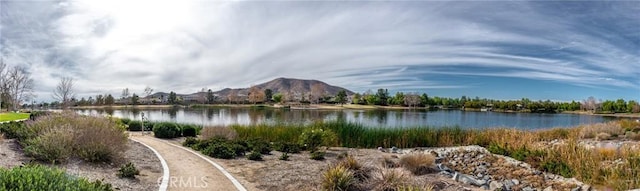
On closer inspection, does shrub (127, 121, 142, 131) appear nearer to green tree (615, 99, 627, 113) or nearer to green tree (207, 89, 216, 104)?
green tree (207, 89, 216, 104)

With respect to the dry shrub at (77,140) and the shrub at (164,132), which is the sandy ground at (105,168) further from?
the shrub at (164,132)

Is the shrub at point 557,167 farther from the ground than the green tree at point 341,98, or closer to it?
closer to it

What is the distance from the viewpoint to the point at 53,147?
25.1 ft

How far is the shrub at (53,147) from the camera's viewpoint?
7.63 m

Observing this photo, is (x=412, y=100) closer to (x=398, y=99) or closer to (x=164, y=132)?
(x=398, y=99)

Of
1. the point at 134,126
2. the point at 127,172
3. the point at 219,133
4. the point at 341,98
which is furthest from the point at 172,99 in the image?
the point at 127,172

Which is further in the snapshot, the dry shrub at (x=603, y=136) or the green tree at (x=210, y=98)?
the green tree at (x=210, y=98)

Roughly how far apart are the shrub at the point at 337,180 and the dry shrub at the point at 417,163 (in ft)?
8.55

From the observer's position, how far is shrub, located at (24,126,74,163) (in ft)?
25.0

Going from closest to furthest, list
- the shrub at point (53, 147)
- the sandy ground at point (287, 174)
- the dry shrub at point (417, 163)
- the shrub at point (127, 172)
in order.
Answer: the shrub at point (127, 172) < the sandy ground at point (287, 174) < the shrub at point (53, 147) < the dry shrub at point (417, 163)

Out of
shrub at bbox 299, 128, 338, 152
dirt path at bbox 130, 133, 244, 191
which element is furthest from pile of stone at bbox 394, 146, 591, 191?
dirt path at bbox 130, 133, 244, 191

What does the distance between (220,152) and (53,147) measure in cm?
398

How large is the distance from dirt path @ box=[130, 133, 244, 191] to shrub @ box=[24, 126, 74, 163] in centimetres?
209

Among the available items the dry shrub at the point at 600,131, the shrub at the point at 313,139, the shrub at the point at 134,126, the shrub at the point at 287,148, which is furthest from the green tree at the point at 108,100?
the dry shrub at the point at 600,131
